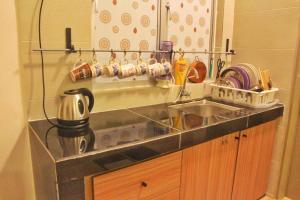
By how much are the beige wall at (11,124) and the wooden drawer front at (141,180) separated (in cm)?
53

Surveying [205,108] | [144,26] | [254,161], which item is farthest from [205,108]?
[144,26]

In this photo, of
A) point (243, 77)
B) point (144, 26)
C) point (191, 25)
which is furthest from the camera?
point (191, 25)

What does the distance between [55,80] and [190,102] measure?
102cm

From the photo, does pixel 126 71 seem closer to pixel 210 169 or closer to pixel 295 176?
pixel 210 169

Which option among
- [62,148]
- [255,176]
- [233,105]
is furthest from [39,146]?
[255,176]

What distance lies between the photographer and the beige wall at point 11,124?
1122 mm

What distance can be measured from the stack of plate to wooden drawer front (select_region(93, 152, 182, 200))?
0.95m

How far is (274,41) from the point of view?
187 cm

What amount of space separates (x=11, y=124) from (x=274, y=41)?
1.88 meters

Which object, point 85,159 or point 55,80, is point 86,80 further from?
point 85,159

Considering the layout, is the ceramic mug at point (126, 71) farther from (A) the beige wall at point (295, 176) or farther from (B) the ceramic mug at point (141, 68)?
(A) the beige wall at point (295, 176)

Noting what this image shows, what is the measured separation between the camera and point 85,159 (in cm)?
90

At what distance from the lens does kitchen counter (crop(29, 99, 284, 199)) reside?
895 mm

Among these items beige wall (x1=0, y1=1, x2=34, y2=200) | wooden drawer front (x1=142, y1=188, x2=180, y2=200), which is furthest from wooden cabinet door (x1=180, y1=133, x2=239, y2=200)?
beige wall (x1=0, y1=1, x2=34, y2=200)
